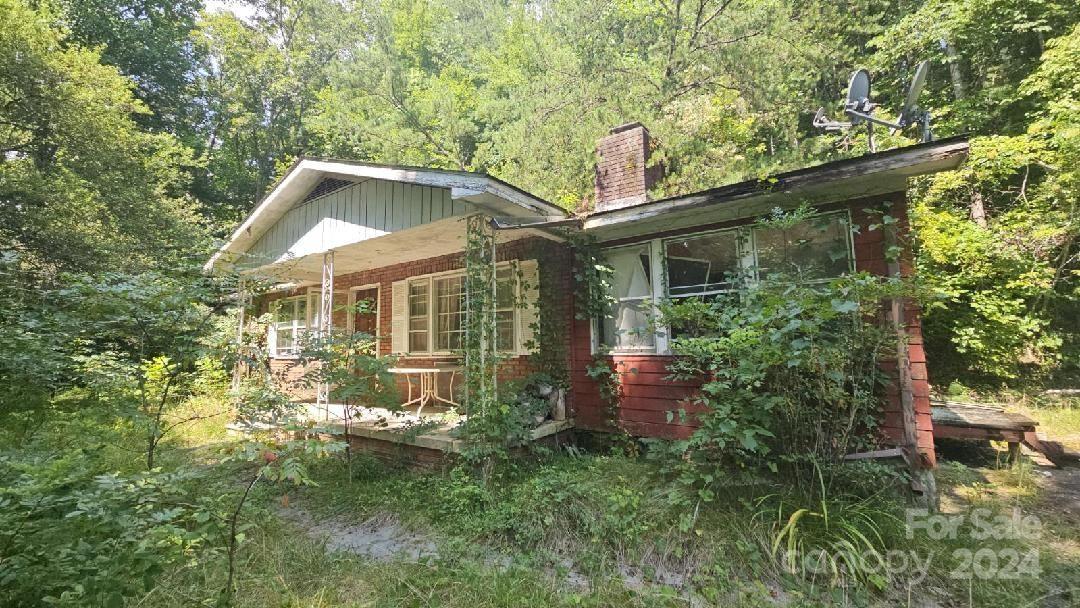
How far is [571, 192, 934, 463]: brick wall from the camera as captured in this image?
4.05 metres

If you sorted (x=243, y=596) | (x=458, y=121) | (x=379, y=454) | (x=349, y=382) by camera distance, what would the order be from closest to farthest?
(x=243, y=596) < (x=349, y=382) < (x=379, y=454) < (x=458, y=121)

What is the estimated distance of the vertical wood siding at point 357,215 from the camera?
5168 mm

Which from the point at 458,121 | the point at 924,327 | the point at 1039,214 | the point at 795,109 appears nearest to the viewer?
the point at 1039,214

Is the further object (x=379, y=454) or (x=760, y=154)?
(x=760, y=154)

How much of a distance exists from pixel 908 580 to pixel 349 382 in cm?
502

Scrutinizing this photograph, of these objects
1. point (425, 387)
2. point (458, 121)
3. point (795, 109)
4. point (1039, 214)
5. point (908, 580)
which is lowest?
point (908, 580)

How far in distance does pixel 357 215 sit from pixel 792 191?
Result: 531 centimetres

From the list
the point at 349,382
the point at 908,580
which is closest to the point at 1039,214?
the point at 908,580

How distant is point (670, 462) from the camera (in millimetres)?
4316

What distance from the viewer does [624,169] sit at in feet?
22.3

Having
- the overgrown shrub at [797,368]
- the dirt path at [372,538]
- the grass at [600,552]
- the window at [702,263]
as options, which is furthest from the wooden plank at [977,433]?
the dirt path at [372,538]

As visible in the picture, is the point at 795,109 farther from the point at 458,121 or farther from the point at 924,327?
the point at 458,121

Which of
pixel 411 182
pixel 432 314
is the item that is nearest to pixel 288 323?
pixel 432 314

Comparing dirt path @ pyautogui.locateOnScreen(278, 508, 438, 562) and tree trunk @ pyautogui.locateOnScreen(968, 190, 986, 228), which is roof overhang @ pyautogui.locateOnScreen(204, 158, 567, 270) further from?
tree trunk @ pyautogui.locateOnScreen(968, 190, 986, 228)
